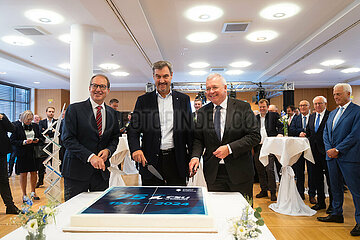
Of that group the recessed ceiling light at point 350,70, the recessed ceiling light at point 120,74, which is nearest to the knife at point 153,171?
the recessed ceiling light at point 120,74

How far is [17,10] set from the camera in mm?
5195

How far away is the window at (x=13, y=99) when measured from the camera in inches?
490

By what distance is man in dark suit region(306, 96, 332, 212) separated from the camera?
13.5 ft

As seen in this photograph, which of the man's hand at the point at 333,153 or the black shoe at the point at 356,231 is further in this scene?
the man's hand at the point at 333,153

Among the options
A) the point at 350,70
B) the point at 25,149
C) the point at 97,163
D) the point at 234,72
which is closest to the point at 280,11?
the point at 97,163

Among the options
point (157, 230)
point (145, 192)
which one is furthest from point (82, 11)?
point (157, 230)

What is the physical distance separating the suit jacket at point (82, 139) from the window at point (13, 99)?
12.8m

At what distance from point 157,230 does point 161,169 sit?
1.17 metres

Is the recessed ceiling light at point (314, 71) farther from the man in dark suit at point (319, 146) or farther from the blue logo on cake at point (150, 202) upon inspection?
the blue logo on cake at point (150, 202)

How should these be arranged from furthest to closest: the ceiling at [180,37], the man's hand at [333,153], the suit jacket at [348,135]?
1. the ceiling at [180,37]
2. the man's hand at [333,153]
3. the suit jacket at [348,135]

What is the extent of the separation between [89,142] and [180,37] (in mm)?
5593

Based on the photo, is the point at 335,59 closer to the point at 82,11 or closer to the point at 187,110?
the point at 82,11

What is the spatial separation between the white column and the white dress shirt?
3855mm

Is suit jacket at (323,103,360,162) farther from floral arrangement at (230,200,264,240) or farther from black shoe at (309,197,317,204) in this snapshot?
Answer: floral arrangement at (230,200,264,240)
